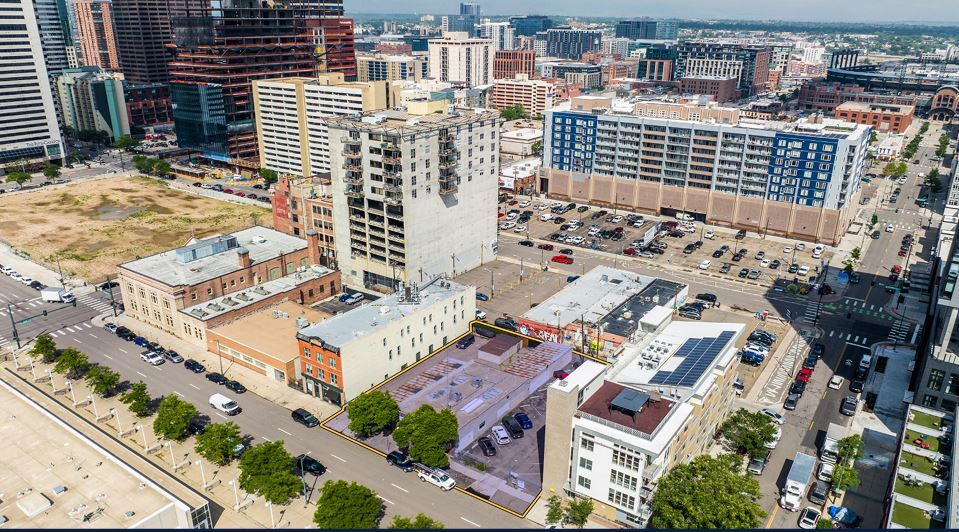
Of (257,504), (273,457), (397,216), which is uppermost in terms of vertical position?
(397,216)

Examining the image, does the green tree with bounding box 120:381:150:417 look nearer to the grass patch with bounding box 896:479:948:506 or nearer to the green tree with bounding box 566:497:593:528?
the green tree with bounding box 566:497:593:528

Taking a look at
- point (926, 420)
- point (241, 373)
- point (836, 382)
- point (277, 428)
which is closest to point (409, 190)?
point (241, 373)

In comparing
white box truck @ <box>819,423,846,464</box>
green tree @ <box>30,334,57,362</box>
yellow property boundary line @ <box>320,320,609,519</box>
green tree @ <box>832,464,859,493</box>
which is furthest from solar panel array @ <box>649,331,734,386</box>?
green tree @ <box>30,334,57,362</box>

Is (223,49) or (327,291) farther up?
(223,49)

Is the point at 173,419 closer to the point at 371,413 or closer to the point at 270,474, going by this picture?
the point at 270,474

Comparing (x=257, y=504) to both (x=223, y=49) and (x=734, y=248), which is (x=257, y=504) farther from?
(x=223, y=49)

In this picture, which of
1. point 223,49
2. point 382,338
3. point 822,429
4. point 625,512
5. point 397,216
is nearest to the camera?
point 625,512

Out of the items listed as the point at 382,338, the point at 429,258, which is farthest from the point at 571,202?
the point at 382,338
